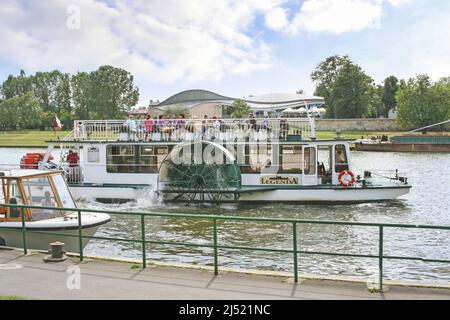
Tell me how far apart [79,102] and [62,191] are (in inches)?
4389

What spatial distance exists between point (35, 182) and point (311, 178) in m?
13.8

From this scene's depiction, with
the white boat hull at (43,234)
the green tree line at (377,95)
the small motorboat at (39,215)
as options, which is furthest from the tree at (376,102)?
the white boat hull at (43,234)

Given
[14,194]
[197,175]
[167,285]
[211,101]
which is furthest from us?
[211,101]

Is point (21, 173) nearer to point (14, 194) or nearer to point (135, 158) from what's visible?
point (14, 194)

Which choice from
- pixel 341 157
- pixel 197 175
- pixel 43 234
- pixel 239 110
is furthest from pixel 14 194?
pixel 239 110

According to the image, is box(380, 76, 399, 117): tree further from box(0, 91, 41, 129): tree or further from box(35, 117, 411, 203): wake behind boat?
box(35, 117, 411, 203): wake behind boat

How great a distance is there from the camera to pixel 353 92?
359 ft

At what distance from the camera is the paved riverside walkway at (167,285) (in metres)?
8.70

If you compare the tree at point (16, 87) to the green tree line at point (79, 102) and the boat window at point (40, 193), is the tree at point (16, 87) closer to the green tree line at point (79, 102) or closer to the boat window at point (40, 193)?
the green tree line at point (79, 102)

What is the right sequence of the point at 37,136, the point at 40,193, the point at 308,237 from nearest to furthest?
the point at 40,193, the point at 308,237, the point at 37,136

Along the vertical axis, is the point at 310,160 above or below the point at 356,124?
below

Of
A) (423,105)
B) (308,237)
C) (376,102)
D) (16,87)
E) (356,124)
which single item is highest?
(16,87)

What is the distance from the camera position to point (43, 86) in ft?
440
